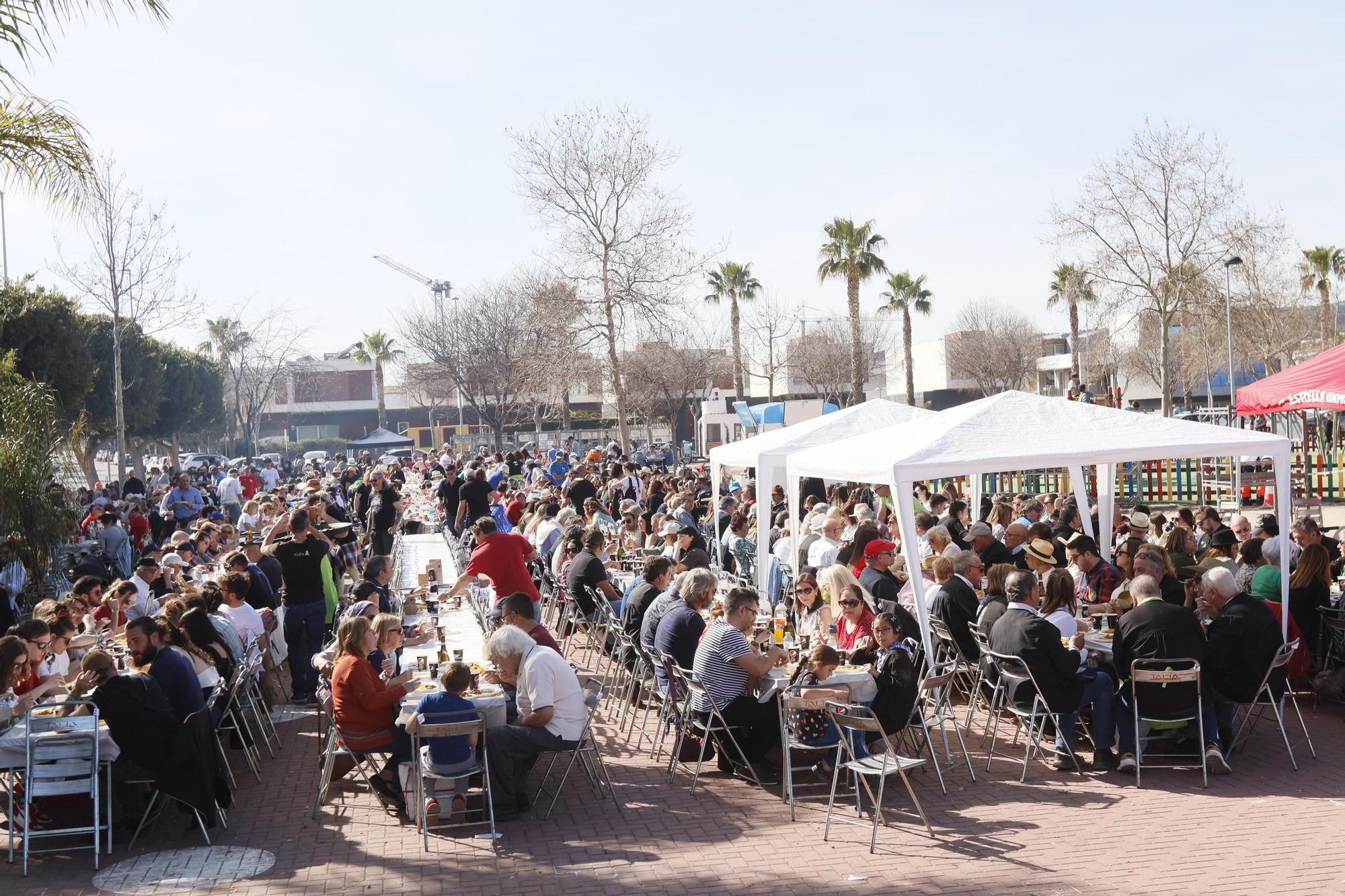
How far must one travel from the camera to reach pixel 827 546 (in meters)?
12.3

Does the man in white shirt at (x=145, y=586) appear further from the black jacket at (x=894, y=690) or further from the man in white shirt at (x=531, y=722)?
the black jacket at (x=894, y=690)

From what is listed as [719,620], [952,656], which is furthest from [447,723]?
[952,656]

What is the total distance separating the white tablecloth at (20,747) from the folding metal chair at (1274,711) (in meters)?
7.17

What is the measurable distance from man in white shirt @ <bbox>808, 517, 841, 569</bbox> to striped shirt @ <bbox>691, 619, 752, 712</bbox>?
4.33 m

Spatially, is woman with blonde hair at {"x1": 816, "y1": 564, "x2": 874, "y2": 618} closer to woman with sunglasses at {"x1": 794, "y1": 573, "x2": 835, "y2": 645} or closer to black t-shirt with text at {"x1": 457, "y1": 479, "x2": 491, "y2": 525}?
woman with sunglasses at {"x1": 794, "y1": 573, "x2": 835, "y2": 645}

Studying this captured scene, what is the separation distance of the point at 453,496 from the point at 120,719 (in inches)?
575

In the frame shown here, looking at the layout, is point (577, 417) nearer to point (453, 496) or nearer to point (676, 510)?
point (453, 496)

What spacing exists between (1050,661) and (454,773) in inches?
153

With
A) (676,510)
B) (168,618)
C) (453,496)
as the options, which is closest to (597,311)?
(453,496)

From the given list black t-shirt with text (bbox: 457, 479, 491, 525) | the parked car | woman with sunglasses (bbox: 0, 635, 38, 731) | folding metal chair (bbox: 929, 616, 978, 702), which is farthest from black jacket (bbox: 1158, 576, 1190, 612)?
the parked car

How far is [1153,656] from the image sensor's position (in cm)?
765

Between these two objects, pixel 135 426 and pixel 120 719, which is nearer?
pixel 120 719

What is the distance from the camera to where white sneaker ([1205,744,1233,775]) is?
7738 millimetres

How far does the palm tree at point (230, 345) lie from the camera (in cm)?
5375
